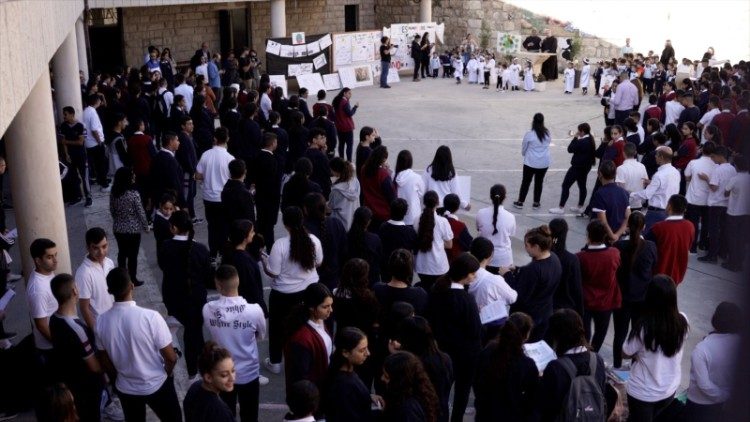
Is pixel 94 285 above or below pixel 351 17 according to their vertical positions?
below

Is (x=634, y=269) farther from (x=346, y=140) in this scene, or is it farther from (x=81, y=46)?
(x=81, y=46)

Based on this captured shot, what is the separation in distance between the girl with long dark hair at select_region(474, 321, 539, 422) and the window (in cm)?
2819

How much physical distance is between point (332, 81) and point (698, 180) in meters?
16.7

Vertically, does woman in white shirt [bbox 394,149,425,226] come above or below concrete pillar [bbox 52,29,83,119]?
below

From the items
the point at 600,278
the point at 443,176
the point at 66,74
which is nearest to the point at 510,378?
the point at 600,278

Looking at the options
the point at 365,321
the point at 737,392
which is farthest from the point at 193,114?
the point at 737,392

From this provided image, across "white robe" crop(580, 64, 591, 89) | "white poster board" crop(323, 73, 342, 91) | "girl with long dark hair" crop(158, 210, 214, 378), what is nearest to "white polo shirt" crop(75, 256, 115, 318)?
"girl with long dark hair" crop(158, 210, 214, 378)

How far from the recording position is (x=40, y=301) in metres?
6.15

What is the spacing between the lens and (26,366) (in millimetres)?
6750

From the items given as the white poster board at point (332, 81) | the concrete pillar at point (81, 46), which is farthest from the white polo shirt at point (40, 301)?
the white poster board at point (332, 81)

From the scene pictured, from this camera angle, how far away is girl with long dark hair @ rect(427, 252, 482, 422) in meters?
5.88

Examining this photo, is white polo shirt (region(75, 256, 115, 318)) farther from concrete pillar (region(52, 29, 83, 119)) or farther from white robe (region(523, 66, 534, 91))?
white robe (region(523, 66, 534, 91))

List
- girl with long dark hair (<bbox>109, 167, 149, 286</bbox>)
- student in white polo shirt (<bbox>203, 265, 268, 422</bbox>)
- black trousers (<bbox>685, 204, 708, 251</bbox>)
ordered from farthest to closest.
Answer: black trousers (<bbox>685, 204, 708, 251</bbox>), girl with long dark hair (<bbox>109, 167, 149, 286</bbox>), student in white polo shirt (<bbox>203, 265, 268, 422</bbox>)

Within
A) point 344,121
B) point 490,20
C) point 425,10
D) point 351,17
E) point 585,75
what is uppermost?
point 425,10
